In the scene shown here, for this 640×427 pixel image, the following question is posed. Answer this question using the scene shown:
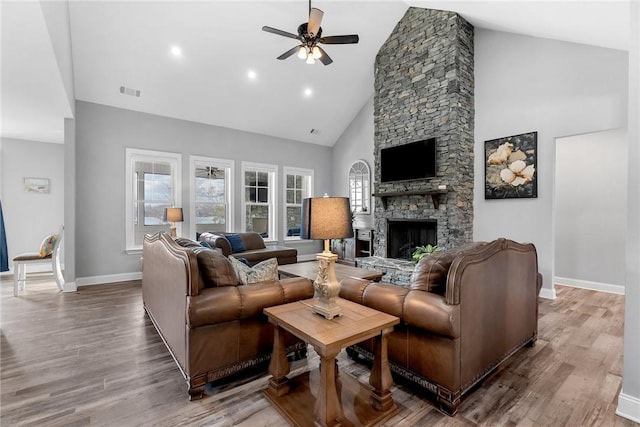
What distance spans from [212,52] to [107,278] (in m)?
4.41

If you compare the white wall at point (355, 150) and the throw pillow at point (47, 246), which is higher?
the white wall at point (355, 150)

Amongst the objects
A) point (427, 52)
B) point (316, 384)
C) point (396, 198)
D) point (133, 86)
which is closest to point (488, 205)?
point (396, 198)

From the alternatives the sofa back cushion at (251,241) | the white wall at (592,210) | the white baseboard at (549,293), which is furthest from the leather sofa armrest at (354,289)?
A: the white wall at (592,210)

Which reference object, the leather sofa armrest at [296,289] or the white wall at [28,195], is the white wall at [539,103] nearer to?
the leather sofa armrest at [296,289]

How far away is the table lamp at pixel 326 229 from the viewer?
5.96ft

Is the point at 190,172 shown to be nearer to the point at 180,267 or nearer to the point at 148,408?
the point at 180,267

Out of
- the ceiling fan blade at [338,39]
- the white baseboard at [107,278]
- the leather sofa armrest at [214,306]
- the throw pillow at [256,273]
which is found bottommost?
the white baseboard at [107,278]

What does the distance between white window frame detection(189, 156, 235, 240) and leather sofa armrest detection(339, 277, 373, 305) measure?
4.76 m

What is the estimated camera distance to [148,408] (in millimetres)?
1886

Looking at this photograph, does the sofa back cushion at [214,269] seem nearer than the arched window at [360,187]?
Yes

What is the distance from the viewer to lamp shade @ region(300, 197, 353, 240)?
5.95 ft

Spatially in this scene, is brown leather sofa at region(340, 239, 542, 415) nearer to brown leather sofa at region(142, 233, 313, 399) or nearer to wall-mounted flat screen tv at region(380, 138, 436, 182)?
brown leather sofa at region(142, 233, 313, 399)

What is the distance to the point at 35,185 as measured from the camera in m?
6.16

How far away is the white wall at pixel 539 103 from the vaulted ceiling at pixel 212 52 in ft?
0.77
